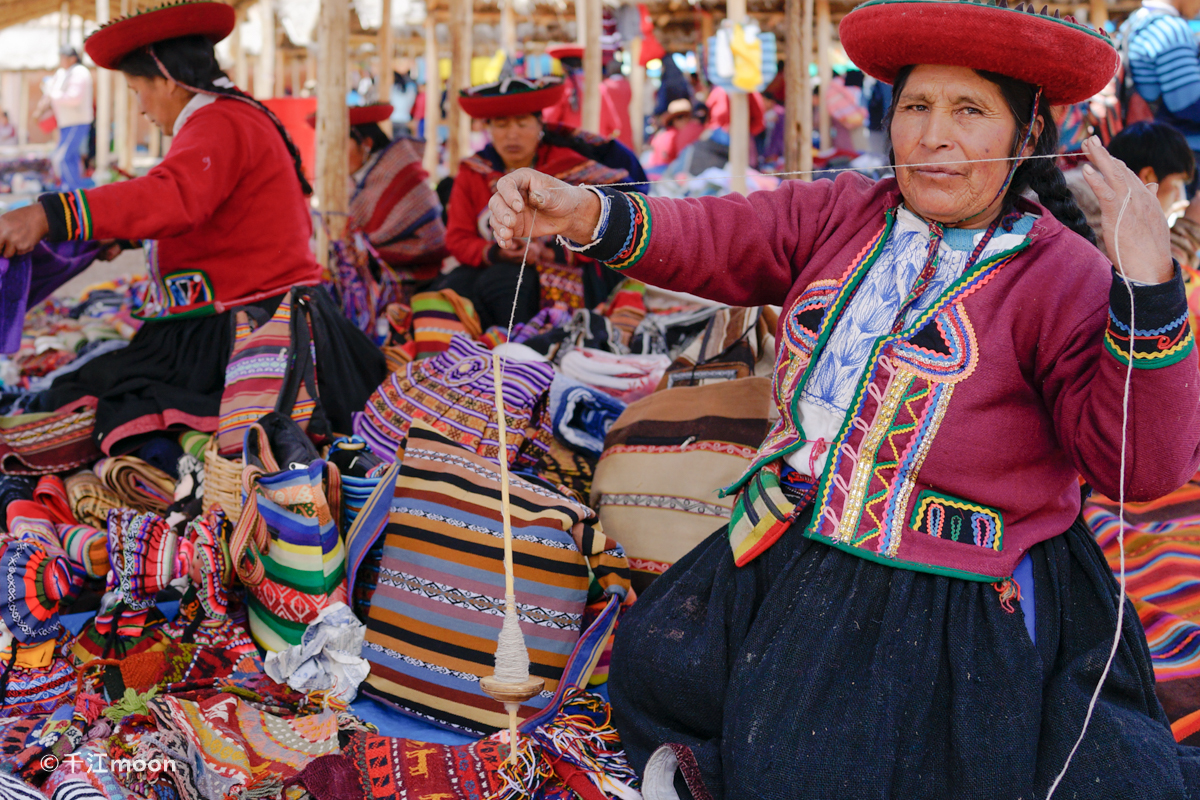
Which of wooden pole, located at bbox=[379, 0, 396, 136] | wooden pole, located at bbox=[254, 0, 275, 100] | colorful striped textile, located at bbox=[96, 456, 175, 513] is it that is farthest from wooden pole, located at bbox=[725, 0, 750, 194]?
wooden pole, located at bbox=[254, 0, 275, 100]

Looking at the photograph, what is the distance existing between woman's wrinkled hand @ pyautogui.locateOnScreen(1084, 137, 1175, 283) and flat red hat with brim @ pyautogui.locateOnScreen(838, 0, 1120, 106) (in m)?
0.22

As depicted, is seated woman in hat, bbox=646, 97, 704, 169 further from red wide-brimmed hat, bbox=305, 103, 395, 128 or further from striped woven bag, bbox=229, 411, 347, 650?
striped woven bag, bbox=229, 411, 347, 650

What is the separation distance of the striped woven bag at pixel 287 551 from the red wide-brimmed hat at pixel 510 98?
2434 mm

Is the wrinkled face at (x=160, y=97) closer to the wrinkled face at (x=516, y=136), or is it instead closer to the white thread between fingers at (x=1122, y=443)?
the wrinkled face at (x=516, y=136)

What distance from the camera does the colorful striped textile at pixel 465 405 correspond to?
2600 millimetres

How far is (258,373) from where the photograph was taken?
298 centimetres

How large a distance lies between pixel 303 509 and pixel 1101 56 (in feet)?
6.10

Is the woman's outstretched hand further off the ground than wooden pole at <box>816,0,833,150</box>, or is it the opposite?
wooden pole at <box>816,0,833,150</box>

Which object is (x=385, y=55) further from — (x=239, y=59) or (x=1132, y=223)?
(x=1132, y=223)

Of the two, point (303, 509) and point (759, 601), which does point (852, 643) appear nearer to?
point (759, 601)

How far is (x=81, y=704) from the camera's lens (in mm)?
2146

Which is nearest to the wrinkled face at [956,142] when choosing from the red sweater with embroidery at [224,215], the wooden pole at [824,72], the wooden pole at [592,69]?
the red sweater with embroidery at [224,215]

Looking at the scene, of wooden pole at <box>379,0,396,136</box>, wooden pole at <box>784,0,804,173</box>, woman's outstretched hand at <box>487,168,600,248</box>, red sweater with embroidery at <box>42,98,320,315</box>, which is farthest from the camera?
wooden pole at <box>379,0,396,136</box>

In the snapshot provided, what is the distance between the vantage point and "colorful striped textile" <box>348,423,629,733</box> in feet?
7.35
